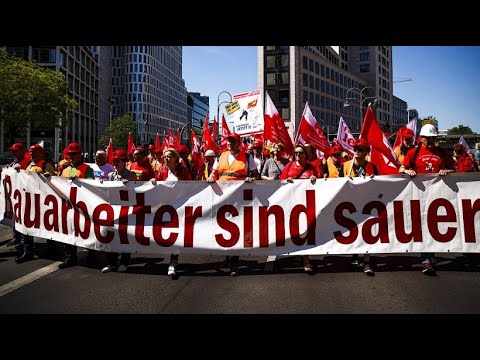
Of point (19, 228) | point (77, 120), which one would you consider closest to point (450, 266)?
point (19, 228)

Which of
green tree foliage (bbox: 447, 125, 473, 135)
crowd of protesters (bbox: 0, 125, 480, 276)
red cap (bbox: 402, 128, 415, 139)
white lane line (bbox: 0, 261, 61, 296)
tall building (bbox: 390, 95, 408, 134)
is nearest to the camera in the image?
white lane line (bbox: 0, 261, 61, 296)

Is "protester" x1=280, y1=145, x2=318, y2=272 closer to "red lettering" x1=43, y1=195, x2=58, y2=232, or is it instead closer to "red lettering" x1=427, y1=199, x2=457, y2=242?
"red lettering" x1=427, y1=199, x2=457, y2=242

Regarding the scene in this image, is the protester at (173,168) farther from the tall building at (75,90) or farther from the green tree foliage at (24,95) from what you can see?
the tall building at (75,90)

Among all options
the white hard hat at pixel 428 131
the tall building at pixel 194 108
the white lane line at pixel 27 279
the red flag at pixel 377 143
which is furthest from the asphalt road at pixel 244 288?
the tall building at pixel 194 108

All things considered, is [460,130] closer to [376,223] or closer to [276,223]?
[376,223]

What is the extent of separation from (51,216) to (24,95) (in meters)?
29.3

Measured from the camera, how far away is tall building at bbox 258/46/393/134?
6444 centimetres

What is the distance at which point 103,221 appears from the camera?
230 inches

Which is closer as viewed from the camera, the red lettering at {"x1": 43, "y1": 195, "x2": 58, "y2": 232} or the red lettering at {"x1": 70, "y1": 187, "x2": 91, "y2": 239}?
the red lettering at {"x1": 70, "y1": 187, "x2": 91, "y2": 239}

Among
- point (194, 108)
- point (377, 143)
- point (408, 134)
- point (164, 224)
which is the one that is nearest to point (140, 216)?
point (164, 224)

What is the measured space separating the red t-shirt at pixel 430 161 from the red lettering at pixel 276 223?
1992 mm

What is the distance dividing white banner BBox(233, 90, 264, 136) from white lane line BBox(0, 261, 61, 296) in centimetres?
578

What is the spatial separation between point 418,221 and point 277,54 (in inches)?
2499

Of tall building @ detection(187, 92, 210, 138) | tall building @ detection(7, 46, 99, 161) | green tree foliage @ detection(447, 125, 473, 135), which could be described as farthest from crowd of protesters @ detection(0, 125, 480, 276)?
tall building @ detection(187, 92, 210, 138)
